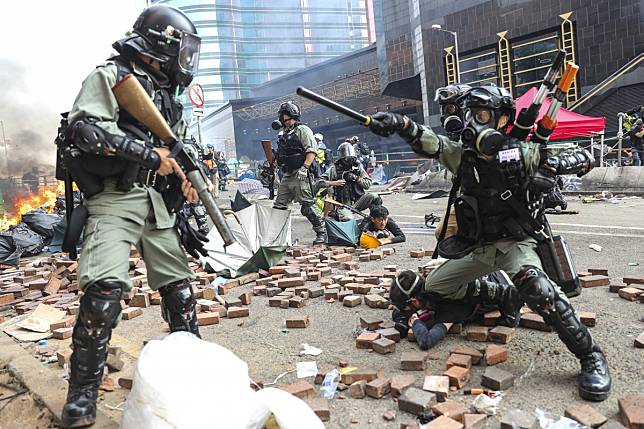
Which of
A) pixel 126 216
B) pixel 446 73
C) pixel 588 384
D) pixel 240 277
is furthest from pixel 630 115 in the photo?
pixel 126 216

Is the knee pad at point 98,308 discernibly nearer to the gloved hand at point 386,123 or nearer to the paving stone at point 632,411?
the gloved hand at point 386,123

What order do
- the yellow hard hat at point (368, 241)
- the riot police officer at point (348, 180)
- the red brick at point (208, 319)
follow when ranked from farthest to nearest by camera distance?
1. the riot police officer at point (348, 180)
2. the yellow hard hat at point (368, 241)
3. the red brick at point (208, 319)

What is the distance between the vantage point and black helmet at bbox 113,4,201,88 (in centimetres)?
268

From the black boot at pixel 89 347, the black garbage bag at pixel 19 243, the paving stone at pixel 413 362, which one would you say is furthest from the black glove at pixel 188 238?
the black garbage bag at pixel 19 243

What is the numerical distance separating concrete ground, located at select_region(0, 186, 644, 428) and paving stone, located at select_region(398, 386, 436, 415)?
0.04 metres

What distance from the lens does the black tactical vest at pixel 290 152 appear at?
7.17m

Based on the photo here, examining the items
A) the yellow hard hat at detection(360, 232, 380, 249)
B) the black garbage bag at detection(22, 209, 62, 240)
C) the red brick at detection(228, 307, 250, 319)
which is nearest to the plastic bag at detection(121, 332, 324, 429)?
the red brick at detection(228, 307, 250, 319)

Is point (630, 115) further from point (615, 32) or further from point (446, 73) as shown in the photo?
point (446, 73)

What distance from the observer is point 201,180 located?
2754 millimetres

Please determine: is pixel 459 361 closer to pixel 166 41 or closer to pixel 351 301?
pixel 351 301

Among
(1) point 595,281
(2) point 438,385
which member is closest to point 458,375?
(2) point 438,385

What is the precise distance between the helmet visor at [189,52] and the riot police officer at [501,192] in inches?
42.8

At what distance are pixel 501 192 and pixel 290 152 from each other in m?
4.62

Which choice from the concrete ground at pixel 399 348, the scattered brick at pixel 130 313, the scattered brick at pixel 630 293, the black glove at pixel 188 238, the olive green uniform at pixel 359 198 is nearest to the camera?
the concrete ground at pixel 399 348
